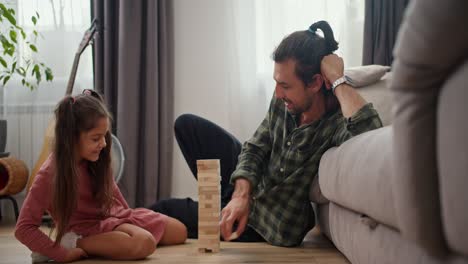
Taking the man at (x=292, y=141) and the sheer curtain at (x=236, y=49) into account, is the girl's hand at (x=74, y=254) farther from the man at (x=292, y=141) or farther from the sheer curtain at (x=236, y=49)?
the sheer curtain at (x=236, y=49)

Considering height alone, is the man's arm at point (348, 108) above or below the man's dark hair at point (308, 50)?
below

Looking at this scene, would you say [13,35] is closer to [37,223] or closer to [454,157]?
[37,223]

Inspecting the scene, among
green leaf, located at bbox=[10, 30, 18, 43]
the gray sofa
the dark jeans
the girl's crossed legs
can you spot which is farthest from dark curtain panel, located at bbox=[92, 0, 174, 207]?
the gray sofa

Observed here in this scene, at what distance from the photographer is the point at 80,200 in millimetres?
1867

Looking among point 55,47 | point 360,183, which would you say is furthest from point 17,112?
point 360,183

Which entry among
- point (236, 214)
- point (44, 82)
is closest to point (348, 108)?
point (236, 214)

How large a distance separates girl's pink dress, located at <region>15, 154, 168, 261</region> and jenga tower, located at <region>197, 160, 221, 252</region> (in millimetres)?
227

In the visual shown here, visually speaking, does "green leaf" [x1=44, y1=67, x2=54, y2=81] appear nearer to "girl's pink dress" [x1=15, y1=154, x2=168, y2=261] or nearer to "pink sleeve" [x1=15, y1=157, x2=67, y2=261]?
"girl's pink dress" [x1=15, y1=154, x2=168, y2=261]

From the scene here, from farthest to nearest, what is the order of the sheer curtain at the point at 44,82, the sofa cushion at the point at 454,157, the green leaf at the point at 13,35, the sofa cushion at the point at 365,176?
the sheer curtain at the point at 44,82 < the green leaf at the point at 13,35 < the sofa cushion at the point at 365,176 < the sofa cushion at the point at 454,157

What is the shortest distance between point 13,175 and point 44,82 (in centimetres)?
65

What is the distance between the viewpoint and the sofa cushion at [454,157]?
1.97ft

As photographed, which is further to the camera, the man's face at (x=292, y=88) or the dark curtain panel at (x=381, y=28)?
the dark curtain panel at (x=381, y=28)

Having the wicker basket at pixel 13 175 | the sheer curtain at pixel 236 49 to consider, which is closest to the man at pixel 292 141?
the sheer curtain at pixel 236 49

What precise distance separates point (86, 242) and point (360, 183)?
94cm
